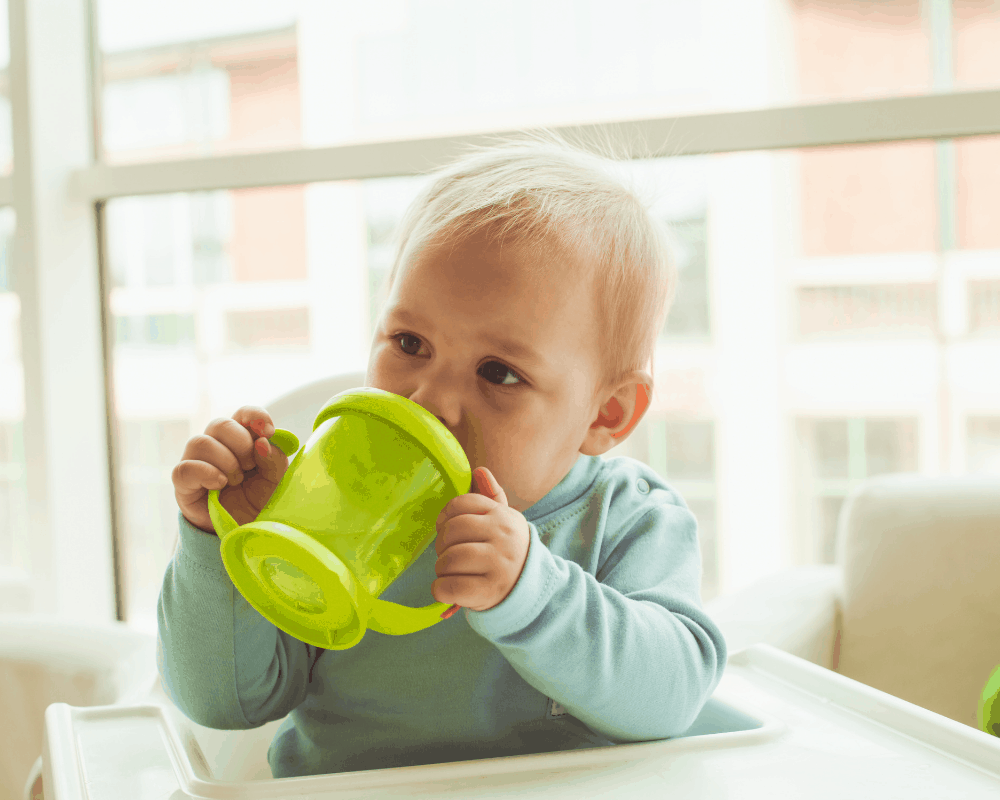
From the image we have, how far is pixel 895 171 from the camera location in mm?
1927

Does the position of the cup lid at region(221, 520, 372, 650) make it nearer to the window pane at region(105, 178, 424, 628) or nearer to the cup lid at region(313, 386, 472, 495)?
the cup lid at region(313, 386, 472, 495)

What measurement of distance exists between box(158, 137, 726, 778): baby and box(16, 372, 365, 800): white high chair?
0.21 metres

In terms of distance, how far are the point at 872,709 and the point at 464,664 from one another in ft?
1.07

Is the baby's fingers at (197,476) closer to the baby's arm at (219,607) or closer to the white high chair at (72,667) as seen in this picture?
the baby's arm at (219,607)

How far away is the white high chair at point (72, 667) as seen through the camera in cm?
91

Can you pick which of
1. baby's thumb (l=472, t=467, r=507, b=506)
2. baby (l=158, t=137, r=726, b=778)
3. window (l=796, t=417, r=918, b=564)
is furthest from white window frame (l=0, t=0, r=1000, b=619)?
window (l=796, t=417, r=918, b=564)

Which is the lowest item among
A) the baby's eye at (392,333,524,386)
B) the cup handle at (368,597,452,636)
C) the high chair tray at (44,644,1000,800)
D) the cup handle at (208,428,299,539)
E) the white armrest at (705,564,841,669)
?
the white armrest at (705,564,841,669)

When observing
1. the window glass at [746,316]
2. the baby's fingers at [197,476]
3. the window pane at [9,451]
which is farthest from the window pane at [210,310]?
the baby's fingers at [197,476]

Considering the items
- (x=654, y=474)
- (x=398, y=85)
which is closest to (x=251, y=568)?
(x=654, y=474)

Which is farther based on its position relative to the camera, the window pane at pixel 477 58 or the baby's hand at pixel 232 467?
the window pane at pixel 477 58

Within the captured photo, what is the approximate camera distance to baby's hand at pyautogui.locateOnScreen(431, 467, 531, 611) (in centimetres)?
51

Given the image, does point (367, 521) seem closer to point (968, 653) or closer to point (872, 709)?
point (872, 709)

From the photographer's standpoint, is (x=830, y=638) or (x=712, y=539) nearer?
(x=830, y=638)

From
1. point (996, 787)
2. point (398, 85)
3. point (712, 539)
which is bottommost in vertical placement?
point (712, 539)
